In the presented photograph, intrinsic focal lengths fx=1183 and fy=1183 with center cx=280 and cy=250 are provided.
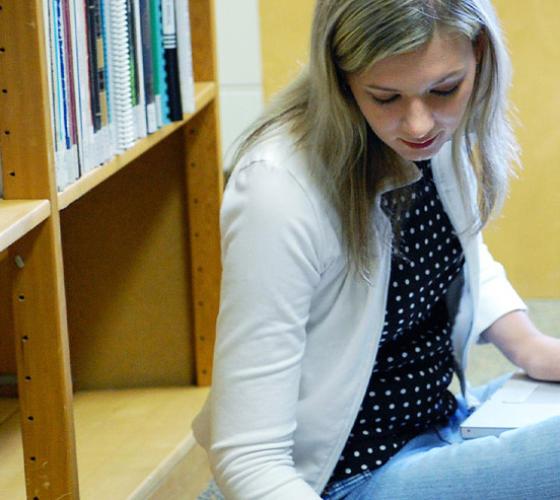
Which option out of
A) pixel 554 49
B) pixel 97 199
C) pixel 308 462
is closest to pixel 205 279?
pixel 97 199

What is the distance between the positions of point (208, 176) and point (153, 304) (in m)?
0.21

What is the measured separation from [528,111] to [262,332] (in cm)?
148

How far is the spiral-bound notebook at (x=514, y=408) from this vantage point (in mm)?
1259

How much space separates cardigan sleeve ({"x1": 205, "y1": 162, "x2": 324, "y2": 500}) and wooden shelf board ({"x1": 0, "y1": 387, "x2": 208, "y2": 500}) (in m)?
0.34

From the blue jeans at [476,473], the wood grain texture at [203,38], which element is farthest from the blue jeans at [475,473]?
the wood grain texture at [203,38]

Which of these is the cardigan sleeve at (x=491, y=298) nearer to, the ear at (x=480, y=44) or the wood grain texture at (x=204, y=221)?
the ear at (x=480, y=44)

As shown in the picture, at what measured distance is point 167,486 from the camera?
150cm

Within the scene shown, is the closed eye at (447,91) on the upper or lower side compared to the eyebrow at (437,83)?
lower

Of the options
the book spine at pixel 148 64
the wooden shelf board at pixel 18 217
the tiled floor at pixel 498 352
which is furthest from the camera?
the tiled floor at pixel 498 352

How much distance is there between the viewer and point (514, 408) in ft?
4.26

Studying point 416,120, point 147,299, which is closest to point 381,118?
point 416,120

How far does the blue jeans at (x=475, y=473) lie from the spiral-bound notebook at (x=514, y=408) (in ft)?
0.21

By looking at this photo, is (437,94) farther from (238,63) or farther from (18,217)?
(238,63)

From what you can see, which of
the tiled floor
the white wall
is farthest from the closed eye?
the white wall
